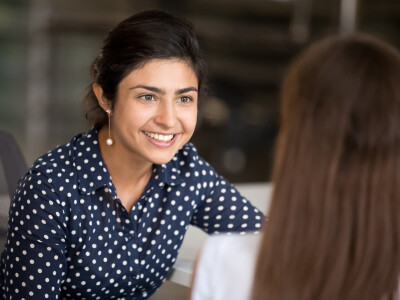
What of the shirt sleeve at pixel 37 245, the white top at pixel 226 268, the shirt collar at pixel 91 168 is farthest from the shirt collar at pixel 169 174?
the white top at pixel 226 268

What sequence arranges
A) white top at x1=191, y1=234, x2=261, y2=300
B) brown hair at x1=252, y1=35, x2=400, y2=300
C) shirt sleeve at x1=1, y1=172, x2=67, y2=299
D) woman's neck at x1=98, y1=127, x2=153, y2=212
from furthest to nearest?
woman's neck at x1=98, y1=127, x2=153, y2=212 < shirt sleeve at x1=1, y1=172, x2=67, y2=299 < white top at x1=191, y1=234, x2=261, y2=300 < brown hair at x1=252, y1=35, x2=400, y2=300

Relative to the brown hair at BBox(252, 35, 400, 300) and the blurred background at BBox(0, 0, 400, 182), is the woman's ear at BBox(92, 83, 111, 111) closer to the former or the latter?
the brown hair at BBox(252, 35, 400, 300)

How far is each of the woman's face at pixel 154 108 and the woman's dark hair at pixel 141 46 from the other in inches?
0.9

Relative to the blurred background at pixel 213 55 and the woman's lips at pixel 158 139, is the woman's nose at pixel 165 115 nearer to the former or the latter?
the woman's lips at pixel 158 139

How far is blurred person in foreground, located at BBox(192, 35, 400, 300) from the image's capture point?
0.87 m

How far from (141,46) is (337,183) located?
2.90ft

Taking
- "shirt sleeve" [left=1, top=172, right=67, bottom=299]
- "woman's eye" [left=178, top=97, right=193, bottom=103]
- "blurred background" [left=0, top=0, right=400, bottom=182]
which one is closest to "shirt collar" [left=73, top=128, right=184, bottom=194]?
"shirt sleeve" [left=1, top=172, right=67, bottom=299]

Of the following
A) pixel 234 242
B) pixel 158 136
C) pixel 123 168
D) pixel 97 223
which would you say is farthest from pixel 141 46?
pixel 234 242

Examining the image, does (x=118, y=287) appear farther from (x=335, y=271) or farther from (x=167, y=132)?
(x=335, y=271)

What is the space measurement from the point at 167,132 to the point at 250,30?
4.97 meters

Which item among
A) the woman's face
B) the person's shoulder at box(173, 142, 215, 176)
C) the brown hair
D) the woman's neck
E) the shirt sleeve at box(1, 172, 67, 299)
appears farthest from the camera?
the person's shoulder at box(173, 142, 215, 176)

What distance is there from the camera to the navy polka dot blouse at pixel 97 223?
1.56 meters

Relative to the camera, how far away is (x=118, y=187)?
1757mm

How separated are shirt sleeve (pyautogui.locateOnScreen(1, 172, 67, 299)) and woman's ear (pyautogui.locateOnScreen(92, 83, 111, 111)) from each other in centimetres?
27
